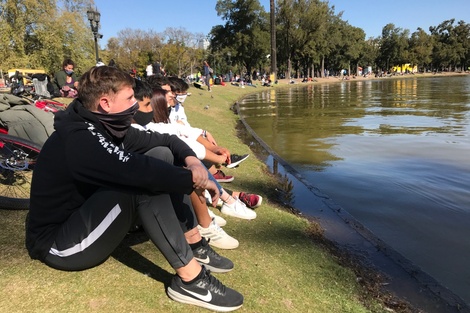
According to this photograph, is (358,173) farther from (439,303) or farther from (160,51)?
(160,51)

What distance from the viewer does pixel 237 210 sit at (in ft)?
12.7

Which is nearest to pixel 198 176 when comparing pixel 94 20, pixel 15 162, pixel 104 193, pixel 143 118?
pixel 104 193

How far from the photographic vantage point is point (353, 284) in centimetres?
293

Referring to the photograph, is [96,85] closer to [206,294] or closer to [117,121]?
[117,121]

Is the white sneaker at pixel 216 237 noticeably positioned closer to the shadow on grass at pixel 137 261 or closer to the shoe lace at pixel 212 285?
the shadow on grass at pixel 137 261

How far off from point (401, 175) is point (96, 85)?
559cm

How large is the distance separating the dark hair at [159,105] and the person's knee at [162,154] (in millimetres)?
1347

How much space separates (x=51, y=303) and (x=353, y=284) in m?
2.17

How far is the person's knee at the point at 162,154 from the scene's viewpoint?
2.50 m

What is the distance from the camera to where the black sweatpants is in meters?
2.08

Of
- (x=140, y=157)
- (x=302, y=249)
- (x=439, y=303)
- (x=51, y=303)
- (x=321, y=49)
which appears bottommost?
(x=439, y=303)

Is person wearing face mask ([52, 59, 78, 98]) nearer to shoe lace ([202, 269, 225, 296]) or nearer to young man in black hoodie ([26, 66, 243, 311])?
young man in black hoodie ([26, 66, 243, 311])

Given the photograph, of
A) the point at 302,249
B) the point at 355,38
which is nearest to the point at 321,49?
Answer: the point at 355,38

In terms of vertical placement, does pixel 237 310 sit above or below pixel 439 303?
above
